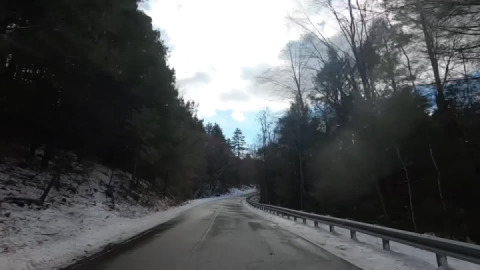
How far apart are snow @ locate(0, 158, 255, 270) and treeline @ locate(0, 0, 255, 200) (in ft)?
4.62

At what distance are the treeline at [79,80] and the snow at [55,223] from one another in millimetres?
1408

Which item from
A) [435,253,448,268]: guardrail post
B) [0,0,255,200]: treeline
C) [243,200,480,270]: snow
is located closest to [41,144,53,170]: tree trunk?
[0,0,255,200]: treeline

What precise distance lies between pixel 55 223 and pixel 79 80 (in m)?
5.56

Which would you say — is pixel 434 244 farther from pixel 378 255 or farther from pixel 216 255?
pixel 216 255

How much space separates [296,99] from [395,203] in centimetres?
1308

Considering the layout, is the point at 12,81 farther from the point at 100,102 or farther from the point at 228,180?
the point at 228,180

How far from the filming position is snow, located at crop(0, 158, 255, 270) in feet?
32.4

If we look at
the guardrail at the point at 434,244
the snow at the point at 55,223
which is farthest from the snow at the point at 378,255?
the snow at the point at 55,223

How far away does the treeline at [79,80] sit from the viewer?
39.6 feet

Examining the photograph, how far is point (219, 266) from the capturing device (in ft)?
28.2

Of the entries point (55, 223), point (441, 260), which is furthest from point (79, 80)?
point (441, 260)

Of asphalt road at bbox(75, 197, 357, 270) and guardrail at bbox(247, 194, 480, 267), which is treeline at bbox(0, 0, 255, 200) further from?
guardrail at bbox(247, 194, 480, 267)

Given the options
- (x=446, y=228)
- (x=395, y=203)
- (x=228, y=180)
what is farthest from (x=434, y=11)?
(x=228, y=180)

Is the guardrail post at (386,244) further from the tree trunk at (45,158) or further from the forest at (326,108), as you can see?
the tree trunk at (45,158)
